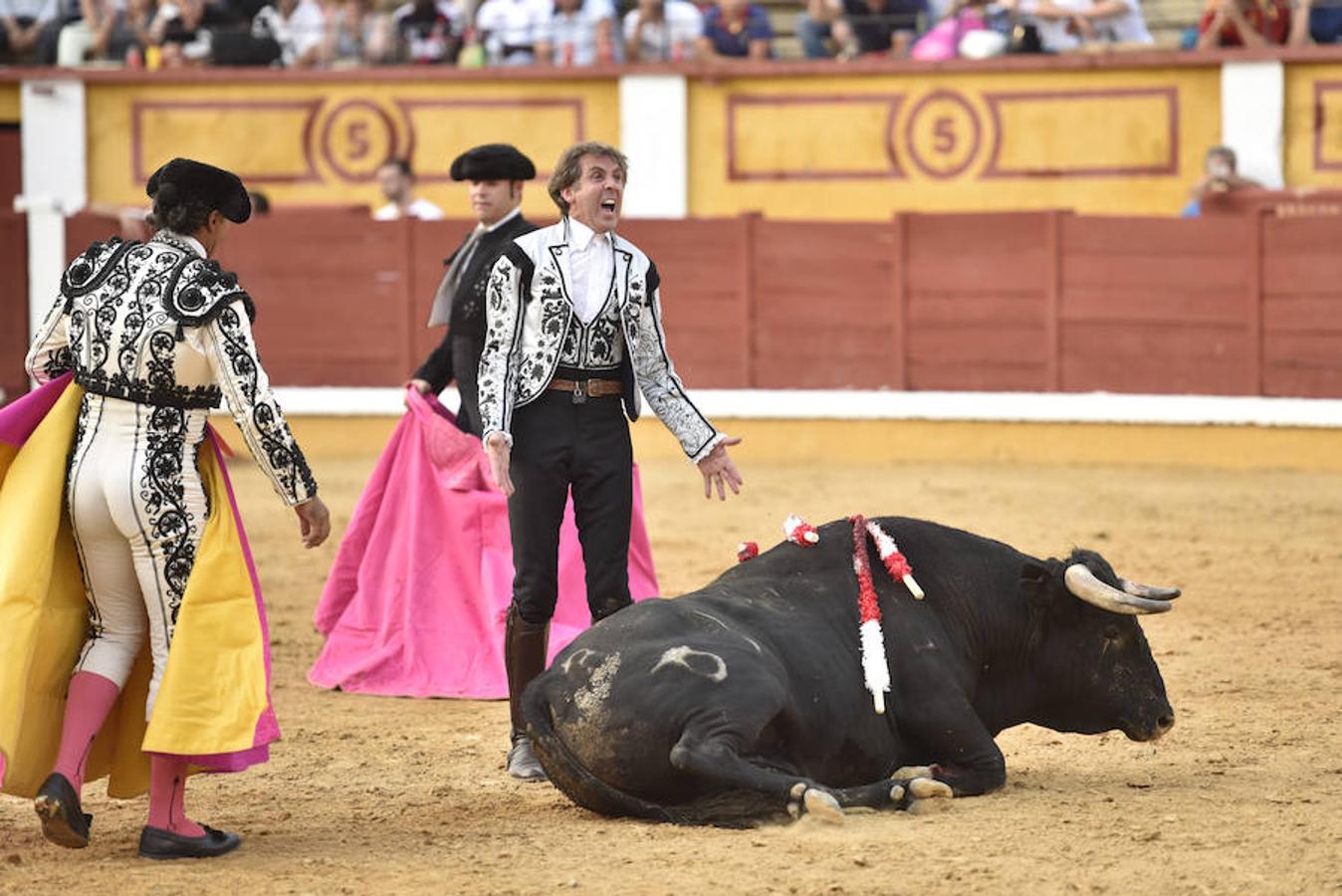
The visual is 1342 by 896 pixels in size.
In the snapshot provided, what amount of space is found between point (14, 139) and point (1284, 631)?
347 inches

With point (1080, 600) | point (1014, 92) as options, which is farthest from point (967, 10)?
point (1080, 600)

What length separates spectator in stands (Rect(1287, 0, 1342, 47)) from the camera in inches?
436

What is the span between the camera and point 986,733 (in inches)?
173

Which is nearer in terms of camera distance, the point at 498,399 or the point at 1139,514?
the point at 498,399

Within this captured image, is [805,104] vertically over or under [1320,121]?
over

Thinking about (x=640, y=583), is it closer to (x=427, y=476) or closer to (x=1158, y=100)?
(x=427, y=476)

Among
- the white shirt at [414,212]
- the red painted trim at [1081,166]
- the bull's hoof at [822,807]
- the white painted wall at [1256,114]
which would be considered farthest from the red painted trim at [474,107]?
the bull's hoof at [822,807]

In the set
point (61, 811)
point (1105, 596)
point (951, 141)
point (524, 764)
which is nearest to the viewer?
point (61, 811)

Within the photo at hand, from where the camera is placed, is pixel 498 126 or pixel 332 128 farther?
pixel 332 128

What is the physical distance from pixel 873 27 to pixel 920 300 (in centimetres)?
158

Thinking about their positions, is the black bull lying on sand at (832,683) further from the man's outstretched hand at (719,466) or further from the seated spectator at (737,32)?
the seated spectator at (737,32)

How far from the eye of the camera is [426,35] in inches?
496

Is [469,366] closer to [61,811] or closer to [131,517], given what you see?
[131,517]

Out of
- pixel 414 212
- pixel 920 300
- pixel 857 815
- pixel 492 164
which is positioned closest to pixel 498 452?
pixel 857 815
